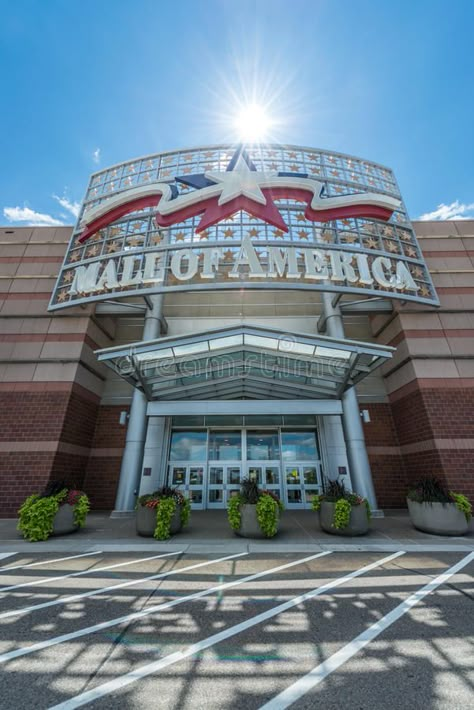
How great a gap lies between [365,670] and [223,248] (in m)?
15.2

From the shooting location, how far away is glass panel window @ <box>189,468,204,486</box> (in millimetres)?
15203

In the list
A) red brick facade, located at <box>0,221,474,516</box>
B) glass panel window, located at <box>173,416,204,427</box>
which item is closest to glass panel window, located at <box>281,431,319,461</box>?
red brick facade, located at <box>0,221,474,516</box>

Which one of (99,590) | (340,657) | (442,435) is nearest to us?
(340,657)

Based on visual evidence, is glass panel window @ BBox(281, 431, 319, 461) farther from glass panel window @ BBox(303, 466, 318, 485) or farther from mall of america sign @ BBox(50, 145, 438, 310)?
mall of america sign @ BBox(50, 145, 438, 310)

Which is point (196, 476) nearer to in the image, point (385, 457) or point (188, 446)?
point (188, 446)

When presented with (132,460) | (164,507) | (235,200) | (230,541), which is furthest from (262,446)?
(235,200)

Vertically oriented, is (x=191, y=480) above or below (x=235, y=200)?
below

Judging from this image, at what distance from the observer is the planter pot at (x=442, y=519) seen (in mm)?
9023

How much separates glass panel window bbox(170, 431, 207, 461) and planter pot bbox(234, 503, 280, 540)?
6980 millimetres

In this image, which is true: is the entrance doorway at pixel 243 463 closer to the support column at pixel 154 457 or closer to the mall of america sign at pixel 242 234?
the support column at pixel 154 457

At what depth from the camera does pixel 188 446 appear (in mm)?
16031

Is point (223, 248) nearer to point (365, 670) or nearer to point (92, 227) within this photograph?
point (92, 227)

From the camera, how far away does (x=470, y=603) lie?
4.67m

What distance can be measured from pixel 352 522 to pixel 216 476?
7.97 metres
